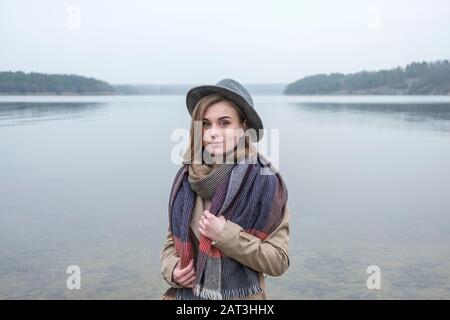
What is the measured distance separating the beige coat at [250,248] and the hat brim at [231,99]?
0.97 feet

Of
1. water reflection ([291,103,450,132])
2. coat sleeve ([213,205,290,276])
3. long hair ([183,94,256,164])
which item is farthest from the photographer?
water reflection ([291,103,450,132])

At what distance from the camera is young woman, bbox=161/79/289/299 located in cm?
181

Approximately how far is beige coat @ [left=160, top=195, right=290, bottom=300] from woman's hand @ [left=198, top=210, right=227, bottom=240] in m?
0.01

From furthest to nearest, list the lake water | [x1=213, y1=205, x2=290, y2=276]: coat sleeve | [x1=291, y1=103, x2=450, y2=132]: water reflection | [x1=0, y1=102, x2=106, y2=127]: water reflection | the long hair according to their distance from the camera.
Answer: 1. [x1=0, y1=102, x2=106, y2=127]: water reflection
2. [x1=291, y1=103, x2=450, y2=132]: water reflection
3. the lake water
4. the long hair
5. [x1=213, y1=205, x2=290, y2=276]: coat sleeve

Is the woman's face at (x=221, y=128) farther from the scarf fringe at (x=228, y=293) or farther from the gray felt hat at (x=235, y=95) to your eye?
the scarf fringe at (x=228, y=293)

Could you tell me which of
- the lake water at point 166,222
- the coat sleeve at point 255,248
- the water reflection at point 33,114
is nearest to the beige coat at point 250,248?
the coat sleeve at point 255,248

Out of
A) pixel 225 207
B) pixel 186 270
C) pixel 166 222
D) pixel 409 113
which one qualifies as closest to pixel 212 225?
pixel 225 207

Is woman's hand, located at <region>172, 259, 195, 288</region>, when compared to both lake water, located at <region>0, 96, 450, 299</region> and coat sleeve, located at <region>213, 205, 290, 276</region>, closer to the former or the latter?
coat sleeve, located at <region>213, 205, 290, 276</region>

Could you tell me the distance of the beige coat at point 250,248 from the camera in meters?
1.78

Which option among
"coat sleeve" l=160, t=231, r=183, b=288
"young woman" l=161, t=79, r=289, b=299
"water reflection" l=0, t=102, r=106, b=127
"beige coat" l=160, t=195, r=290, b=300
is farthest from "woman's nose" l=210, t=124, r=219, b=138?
"water reflection" l=0, t=102, r=106, b=127

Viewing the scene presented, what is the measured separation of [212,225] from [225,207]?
0.23 ft

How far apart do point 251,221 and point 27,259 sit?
510cm

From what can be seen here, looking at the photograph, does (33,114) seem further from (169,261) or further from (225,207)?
(225,207)

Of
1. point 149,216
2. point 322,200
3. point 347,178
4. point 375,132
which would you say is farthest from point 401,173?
point 375,132
